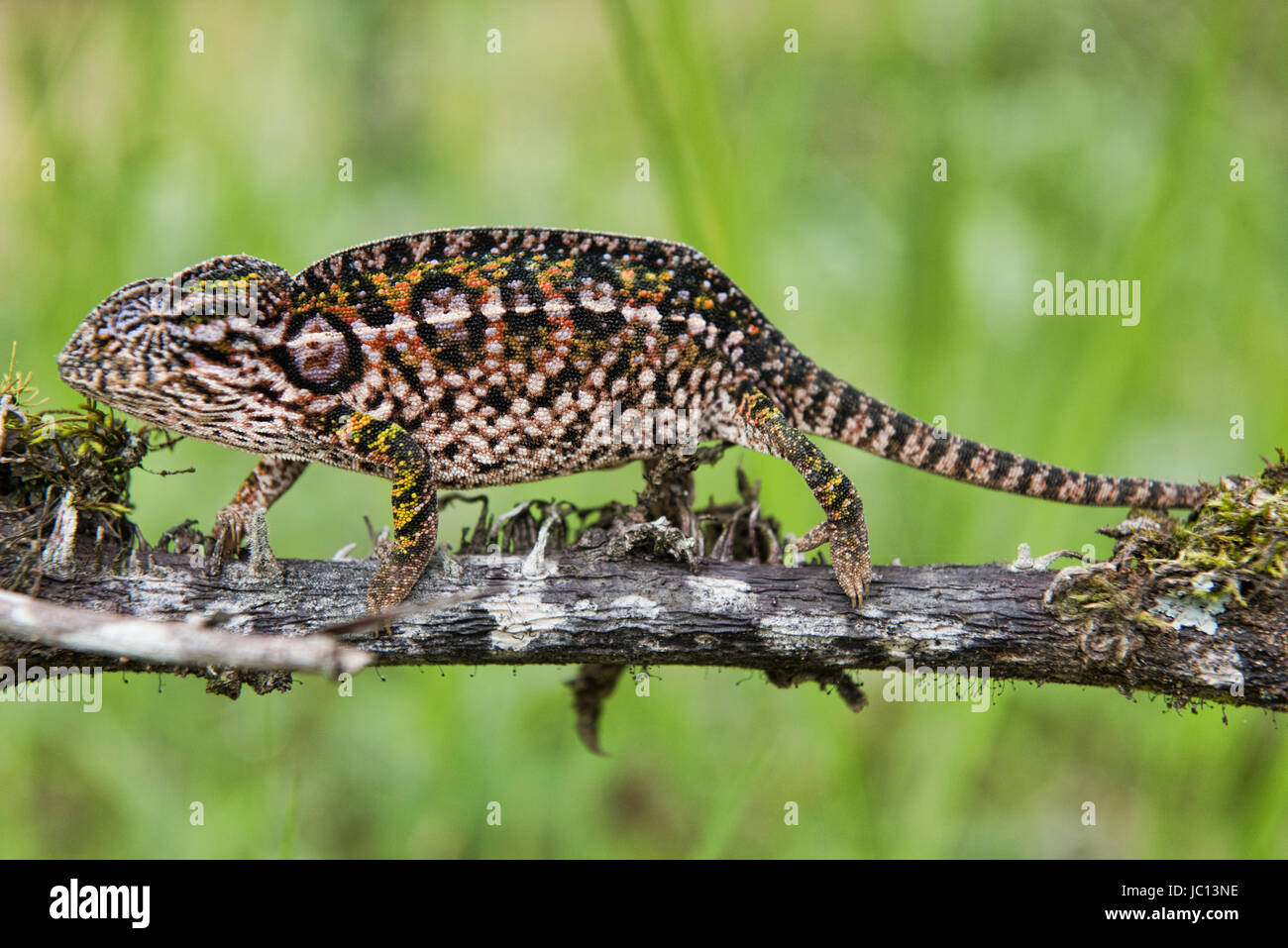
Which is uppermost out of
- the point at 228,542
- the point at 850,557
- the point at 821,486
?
A: the point at 821,486

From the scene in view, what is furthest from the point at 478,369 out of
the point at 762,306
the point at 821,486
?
the point at 762,306

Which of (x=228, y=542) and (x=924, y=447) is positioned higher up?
(x=924, y=447)

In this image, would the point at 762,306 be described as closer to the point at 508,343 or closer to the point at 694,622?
the point at 508,343

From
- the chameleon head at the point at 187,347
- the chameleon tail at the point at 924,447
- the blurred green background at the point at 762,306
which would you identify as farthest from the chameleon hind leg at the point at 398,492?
the chameleon tail at the point at 924,447

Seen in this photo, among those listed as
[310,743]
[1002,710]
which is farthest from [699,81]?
[310,743]

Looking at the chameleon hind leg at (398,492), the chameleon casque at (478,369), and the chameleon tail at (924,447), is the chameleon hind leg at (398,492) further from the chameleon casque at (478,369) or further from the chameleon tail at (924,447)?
the chameleon tail at (924,447)

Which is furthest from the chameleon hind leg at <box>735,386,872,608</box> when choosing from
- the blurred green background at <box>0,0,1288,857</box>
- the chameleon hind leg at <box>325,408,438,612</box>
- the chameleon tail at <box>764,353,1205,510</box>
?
the chameleon hind leg at <box>325,408,438,612</box>

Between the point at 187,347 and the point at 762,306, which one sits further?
the point at 762,306
